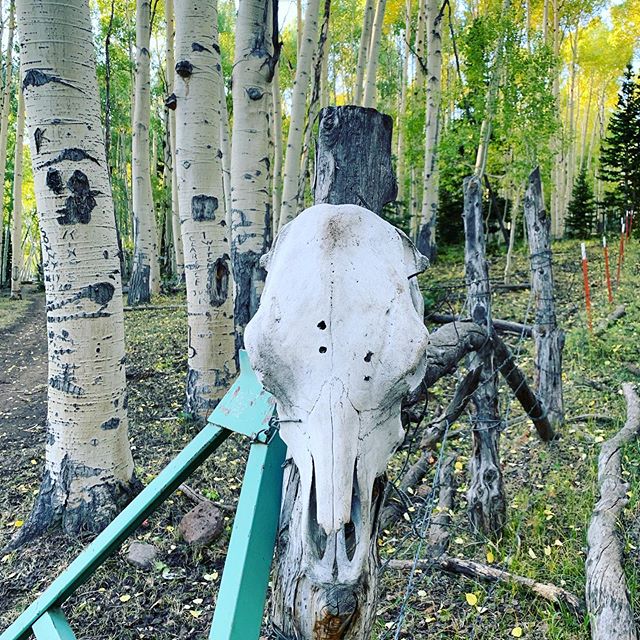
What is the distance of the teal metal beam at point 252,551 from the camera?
0.96 m

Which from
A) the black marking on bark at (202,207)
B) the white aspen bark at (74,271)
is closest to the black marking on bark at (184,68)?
the black marking on bark at (202,207)

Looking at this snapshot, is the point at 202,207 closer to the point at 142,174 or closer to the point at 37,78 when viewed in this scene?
the point at 37,78

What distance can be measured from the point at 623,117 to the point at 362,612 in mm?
23489

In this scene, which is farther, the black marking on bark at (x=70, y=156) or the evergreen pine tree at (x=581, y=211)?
the evergreen pine tree at (x=581, y=211)

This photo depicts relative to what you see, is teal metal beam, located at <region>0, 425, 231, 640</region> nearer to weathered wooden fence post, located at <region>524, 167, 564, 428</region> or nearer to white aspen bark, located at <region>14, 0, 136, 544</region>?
white aspen bark, located at <region>14, 0, 136, 544</region>

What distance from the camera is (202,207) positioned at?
465 centimetres

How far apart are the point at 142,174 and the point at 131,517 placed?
464 inches

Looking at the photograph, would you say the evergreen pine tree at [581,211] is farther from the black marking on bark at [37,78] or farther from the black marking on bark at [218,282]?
the black marking on bark at [37,78]

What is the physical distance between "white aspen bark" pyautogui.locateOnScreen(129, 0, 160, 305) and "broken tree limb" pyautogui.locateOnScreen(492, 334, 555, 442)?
35.1ft

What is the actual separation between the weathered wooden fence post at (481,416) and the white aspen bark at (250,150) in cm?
258

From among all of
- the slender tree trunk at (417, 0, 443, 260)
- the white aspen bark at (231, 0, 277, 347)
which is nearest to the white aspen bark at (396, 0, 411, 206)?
the slender tree trunk at (417, 0, 443, 260)

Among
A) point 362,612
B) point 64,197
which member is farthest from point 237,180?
point 362,612

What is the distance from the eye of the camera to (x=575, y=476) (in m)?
3.93

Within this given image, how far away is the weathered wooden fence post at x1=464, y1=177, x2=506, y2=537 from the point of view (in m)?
2.91
